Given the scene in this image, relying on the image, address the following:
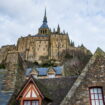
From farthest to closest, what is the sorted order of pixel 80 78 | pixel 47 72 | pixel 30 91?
pixel 47 72 → pixel 30 91 → pixel 80 78

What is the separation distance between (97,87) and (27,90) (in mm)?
3215

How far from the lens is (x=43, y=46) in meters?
101

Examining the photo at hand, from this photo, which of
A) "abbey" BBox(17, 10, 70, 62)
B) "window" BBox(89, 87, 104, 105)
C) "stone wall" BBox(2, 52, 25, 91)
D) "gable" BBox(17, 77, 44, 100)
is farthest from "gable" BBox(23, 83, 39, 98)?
"abbey" BBox(17, 10, 70, 62)

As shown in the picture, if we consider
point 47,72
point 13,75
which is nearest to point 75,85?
point 13,75

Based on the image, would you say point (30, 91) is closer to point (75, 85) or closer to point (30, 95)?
point (30, 95)

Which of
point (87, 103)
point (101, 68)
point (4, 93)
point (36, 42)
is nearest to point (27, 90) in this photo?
point (4, 93)

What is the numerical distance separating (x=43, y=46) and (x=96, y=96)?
9119 cm

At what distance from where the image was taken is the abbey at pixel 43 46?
9712 cm

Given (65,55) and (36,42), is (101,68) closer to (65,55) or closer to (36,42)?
(65,55)

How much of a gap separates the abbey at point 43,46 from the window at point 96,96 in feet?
275

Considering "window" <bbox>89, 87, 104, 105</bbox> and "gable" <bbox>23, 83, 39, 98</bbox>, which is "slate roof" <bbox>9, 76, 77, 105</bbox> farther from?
"window" <bbox>89, 87, 104, 105</bbox>

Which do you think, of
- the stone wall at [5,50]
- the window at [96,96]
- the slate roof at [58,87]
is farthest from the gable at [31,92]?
the stone wall at [5,50]

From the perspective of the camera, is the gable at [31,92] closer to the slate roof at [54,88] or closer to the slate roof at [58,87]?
the slate roof at [54,88]

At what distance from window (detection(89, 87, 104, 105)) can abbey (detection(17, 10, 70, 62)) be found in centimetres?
8380
